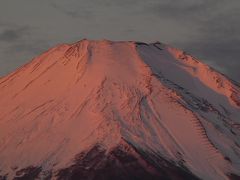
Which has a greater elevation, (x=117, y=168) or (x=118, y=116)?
(x=118, y=116)

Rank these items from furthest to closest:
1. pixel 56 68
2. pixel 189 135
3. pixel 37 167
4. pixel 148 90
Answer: pixel 56 68 → pixel 148 90 → pixel 189 135 → pixel 37 167

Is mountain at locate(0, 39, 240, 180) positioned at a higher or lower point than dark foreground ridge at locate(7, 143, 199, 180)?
higher

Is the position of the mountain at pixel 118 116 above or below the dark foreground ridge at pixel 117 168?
above

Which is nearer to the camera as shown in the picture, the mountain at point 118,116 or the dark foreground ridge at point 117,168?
the dark foreground ridge at point 117,168

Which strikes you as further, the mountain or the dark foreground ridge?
the mountain

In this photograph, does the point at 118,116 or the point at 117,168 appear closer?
the point at 117,168

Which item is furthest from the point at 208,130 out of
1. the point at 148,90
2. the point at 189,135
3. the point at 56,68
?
the point at 56,68

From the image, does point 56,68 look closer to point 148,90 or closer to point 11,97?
point 11,97

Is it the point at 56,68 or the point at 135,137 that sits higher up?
the point at 56,68
